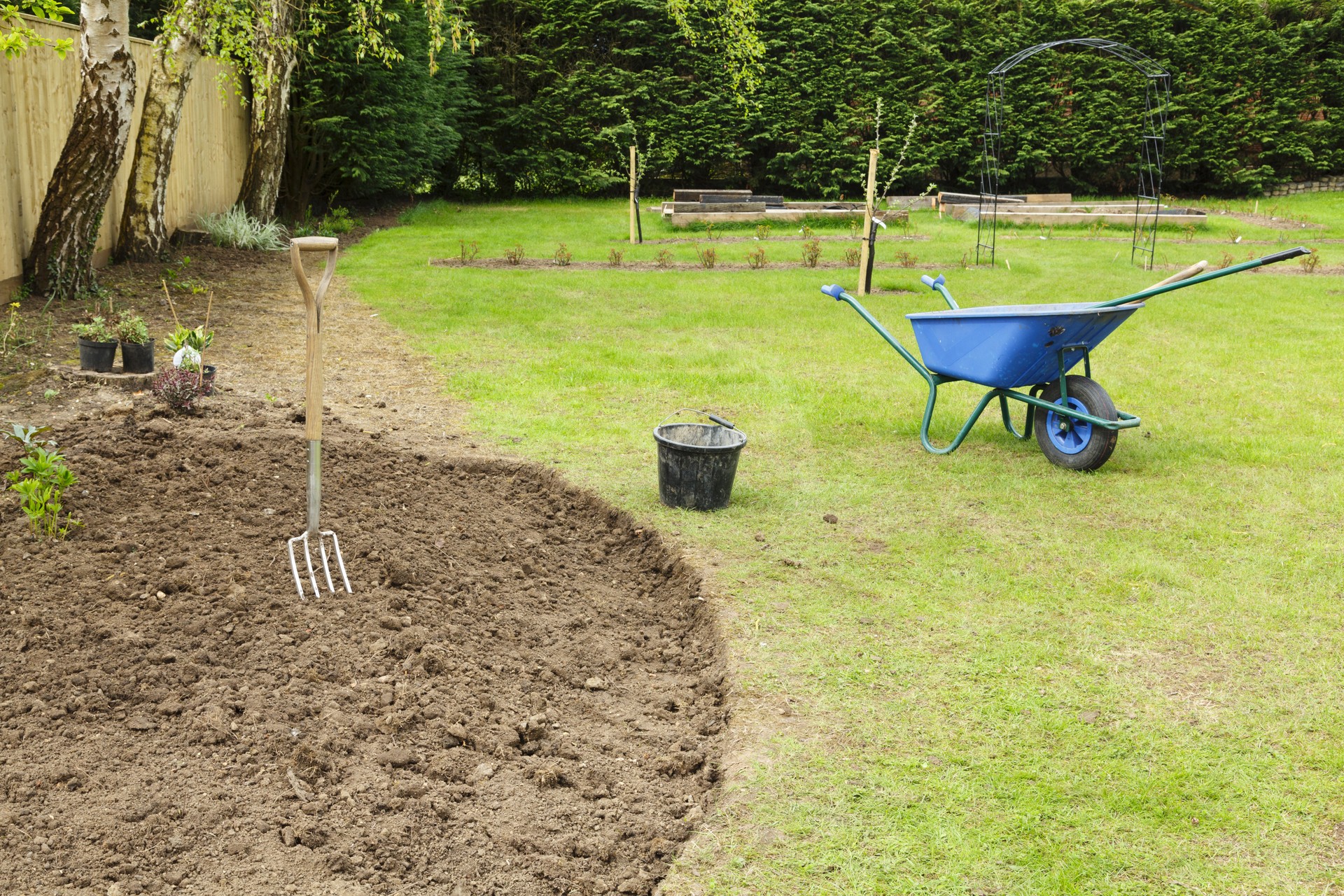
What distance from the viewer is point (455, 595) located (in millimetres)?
3643

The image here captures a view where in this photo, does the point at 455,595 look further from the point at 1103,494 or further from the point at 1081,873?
the point at 1103,494

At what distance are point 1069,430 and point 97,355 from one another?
5342 mm

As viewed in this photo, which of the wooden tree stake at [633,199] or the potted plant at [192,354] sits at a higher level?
the wooden tree stake at [633,199]

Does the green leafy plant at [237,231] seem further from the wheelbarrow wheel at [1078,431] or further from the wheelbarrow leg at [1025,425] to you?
the wheelbarrow wheel at [1078,431]

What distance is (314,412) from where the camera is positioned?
3.28m

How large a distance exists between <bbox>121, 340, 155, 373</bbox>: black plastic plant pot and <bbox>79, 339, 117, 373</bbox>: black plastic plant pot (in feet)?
0.22

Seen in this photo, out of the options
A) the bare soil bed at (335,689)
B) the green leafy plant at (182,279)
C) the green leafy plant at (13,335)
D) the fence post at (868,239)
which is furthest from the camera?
the fence post at (868,239)

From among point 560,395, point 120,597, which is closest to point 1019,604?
point 120,597

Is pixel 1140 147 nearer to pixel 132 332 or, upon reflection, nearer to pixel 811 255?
pixel 811 255

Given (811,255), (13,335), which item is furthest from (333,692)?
(811,255)

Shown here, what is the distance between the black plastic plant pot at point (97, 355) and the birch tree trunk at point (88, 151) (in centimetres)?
235

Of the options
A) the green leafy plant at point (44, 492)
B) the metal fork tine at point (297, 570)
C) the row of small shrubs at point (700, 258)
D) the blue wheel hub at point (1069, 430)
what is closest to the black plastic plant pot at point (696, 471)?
the metal fork tine at point (297, 570)

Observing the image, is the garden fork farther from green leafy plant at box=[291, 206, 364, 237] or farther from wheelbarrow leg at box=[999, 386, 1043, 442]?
green leafy plant at box=[291, 206, 364, 237]

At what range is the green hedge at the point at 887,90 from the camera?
20.8 m
